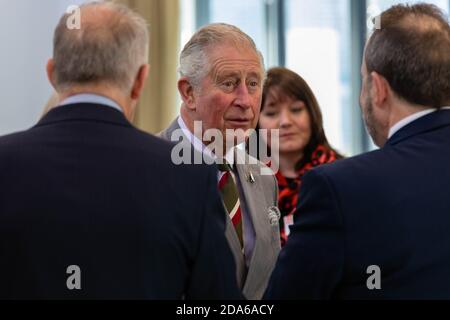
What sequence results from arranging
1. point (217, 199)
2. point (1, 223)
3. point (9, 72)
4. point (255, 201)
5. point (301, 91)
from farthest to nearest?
point (9, 72) < point (301, 91) < point (255, 201) < point (217, 199) < point (1, 223)

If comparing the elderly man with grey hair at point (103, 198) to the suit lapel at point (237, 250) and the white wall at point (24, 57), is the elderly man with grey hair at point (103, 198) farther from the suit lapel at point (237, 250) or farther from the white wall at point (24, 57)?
the white wall at point (24, 57)

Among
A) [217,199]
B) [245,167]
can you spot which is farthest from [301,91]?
[217,199]

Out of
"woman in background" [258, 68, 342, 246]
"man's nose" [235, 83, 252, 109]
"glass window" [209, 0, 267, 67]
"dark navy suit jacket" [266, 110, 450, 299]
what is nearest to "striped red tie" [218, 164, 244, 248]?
"man's nose" [235, 83, 252, 109]

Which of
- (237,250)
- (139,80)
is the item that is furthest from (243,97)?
(139,80)

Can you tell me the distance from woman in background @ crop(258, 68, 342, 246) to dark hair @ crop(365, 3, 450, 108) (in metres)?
1.68

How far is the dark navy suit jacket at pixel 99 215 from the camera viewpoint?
52.6 inches

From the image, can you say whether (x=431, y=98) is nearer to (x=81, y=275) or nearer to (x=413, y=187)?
(x=413, y=187)

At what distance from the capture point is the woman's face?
340cm

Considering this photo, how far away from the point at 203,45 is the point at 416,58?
837mm

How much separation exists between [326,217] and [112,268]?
18.9 inches

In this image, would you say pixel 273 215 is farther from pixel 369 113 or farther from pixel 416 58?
pixel 416 58

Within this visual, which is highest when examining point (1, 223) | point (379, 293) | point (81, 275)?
point (1, 223)

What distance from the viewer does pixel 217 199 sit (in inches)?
57.6

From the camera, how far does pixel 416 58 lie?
1637mm
